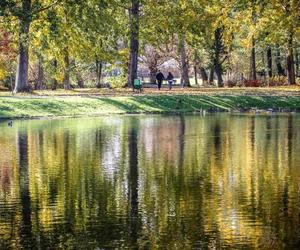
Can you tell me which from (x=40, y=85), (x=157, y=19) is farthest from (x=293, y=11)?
(x=40, y=85)

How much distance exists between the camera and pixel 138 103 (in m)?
53.9

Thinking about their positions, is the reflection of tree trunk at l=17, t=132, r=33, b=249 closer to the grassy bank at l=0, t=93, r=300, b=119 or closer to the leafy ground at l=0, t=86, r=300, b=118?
the grassy bank at l=0, t=93, r=300, b=119

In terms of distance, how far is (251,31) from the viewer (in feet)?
209

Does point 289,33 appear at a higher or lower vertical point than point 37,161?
higher

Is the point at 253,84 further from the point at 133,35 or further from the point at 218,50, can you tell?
the point at 133,35

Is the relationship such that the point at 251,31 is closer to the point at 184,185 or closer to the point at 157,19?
the point at 157,19

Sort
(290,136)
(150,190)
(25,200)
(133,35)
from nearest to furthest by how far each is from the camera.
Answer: (25,200)
(150,190)
(290,136)
(133,35)

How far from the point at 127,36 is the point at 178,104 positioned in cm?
1359

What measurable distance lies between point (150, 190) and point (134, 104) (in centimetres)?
3471

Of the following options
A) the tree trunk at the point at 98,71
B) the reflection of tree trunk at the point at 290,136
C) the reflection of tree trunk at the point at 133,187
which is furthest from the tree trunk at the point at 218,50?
the reflection of tree trunk at the point at 133,187

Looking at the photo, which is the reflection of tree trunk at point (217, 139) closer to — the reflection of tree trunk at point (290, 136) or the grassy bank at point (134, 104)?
the reflection of tree trunk at point (290, 136)

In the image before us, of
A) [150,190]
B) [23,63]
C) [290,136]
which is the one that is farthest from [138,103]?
[150,190]

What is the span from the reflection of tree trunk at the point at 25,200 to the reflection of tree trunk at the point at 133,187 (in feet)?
6.47

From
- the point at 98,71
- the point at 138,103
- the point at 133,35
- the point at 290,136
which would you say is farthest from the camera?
the point at 98,71
